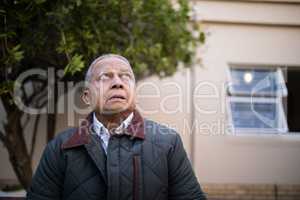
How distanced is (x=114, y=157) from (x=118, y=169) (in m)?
0.06

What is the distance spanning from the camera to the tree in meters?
4.06

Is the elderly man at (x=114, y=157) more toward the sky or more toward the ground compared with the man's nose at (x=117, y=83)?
more toward the ground

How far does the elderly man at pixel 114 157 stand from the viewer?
2.21 metres

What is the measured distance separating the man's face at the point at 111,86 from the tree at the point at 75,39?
4.69ft

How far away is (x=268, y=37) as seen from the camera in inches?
303

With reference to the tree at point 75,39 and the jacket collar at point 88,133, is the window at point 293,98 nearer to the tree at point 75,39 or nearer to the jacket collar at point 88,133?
the tree at point 75,39

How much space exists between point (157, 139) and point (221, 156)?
17.9ft

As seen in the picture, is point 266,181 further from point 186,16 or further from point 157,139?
point 157,139

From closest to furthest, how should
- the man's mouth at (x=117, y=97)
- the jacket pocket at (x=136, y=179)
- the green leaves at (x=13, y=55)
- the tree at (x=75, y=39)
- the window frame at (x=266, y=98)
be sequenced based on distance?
1. the jacket pocket at (x=136, y=179)
2. the man's mouth at (x=117, y=97)
3. the green leaves at (x=13, y=55)
4. the tree at (x=75, y=39)
5. the window frame at (x=266, y=98)

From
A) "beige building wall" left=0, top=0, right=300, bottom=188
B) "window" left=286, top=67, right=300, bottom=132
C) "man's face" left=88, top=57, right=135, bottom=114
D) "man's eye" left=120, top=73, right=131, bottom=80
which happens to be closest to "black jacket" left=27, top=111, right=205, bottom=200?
"man's face" left=88, top=57, right=135, bottom=114

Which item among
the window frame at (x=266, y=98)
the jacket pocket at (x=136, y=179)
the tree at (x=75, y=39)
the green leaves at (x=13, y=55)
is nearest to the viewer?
the jacket pocket at (x=136, y=179)

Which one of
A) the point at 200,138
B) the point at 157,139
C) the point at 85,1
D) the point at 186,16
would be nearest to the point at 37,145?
the point at 200,138

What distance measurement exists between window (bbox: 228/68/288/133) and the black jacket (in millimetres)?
5556

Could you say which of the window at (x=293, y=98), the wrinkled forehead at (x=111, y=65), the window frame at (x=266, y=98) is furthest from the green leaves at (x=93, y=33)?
the window at (x=293, y=98)
